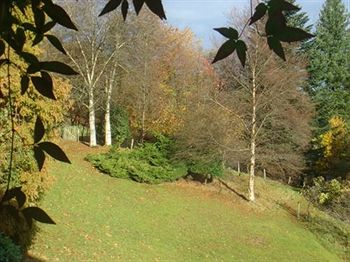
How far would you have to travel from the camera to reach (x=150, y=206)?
1705 centimetres

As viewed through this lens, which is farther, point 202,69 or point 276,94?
point 202,69

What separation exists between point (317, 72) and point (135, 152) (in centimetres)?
2160

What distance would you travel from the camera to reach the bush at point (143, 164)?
1923 cm

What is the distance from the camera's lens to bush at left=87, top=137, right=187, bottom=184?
19234mm

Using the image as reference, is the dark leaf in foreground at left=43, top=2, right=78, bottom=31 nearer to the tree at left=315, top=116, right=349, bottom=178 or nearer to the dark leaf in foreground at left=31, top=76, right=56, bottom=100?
the dark leaf in foreground at left=31, top=76, right=56, bottom=100

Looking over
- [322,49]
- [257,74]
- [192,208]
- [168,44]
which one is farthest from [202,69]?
[322,49]

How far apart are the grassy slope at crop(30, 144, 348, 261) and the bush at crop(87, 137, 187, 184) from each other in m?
0.41

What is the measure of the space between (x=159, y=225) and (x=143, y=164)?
4.71m

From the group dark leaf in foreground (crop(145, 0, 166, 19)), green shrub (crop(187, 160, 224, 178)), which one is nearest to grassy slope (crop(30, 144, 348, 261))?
green shrub (crop(187, 160, 224, 178))

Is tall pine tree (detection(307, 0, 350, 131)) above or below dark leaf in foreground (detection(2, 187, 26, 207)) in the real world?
above

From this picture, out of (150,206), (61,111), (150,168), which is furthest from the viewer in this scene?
(150,168)

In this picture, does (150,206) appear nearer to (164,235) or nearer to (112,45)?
(164,235)

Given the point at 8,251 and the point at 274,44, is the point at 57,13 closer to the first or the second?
the point at 274,44

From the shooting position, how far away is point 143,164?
19797mm
